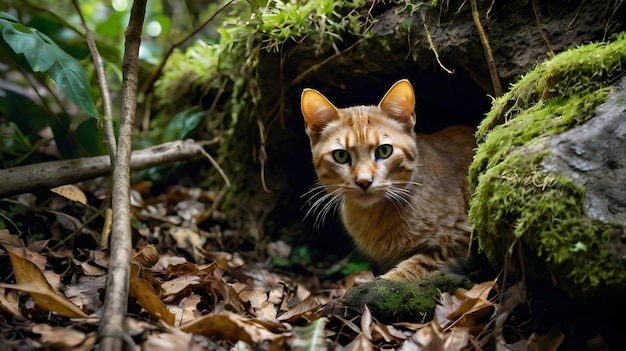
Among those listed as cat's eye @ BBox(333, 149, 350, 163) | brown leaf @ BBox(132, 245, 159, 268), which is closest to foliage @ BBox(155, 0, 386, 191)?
cat's eye @ BBox(333, 149, 350, 163)

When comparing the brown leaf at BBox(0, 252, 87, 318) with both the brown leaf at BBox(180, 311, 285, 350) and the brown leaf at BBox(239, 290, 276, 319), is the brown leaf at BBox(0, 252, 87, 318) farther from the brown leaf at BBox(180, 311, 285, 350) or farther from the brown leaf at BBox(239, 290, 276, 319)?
the brown leaf at BBox(239, 290, 276, 319)

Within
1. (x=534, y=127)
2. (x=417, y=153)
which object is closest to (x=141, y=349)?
(x=534, y=127)

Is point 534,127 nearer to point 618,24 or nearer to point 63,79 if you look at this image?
point 618,24

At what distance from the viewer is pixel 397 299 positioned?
2.57m

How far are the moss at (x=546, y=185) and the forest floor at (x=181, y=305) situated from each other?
9.9 inches

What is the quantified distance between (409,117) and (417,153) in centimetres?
27

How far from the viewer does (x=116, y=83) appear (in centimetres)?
610

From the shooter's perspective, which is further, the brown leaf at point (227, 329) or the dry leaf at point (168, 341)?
the brown leaf at point (227, 329)

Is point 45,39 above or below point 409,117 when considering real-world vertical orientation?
above

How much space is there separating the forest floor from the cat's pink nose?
2.40ft

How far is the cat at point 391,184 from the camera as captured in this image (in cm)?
318

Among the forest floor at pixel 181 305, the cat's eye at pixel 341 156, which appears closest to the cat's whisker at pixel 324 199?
the cat's eye at pixel 341 156

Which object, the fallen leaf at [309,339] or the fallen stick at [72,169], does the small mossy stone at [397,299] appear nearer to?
the fallen leaf at [309,339]

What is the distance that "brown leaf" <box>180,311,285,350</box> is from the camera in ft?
6.72
